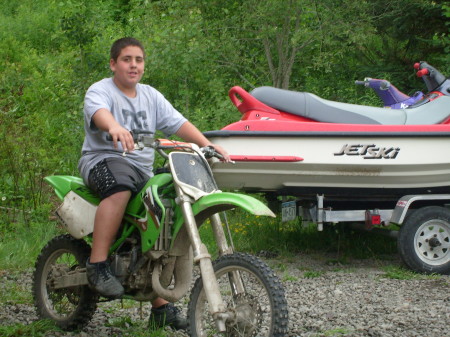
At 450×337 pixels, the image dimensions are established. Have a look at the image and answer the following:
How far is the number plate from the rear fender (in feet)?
10.5

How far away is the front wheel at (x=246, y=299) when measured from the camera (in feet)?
12.3

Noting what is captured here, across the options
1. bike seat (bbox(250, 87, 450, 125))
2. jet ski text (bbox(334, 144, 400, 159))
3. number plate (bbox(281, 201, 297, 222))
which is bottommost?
number plate (bbox(281, 201, 297, 222))

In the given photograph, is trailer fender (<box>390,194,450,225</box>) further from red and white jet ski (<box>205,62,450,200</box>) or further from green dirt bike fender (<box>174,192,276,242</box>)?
green dirt bike fender (<box>174,192,276,242</box>)

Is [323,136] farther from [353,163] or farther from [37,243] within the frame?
[37,243]

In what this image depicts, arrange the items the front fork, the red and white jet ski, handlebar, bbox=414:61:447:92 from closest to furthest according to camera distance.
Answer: the front fork, the red and white jet ski, handlebar, bbox=414:61:447:92

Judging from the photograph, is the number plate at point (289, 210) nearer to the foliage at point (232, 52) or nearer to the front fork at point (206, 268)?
the foliage at point (232, 52)

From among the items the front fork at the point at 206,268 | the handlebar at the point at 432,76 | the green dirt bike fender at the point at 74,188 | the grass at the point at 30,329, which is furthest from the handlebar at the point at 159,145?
Result: the handlebar at the point at 432,76

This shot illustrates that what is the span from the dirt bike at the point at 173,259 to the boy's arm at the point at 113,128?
116 mm

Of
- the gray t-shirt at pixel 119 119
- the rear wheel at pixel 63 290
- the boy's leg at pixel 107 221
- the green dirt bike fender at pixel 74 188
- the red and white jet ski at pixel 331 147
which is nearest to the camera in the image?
the boy's leg at pixel 107 221

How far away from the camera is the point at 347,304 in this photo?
18.2 feet

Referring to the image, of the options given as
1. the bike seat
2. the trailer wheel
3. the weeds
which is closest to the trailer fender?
the trailer wheel

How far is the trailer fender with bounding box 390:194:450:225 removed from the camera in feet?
22.9

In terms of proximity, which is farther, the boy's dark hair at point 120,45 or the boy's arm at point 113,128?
the boy's dark hair at point 120,45

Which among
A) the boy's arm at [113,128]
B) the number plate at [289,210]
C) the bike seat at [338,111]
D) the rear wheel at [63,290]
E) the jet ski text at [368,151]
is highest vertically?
the bike seat at [338,111]
